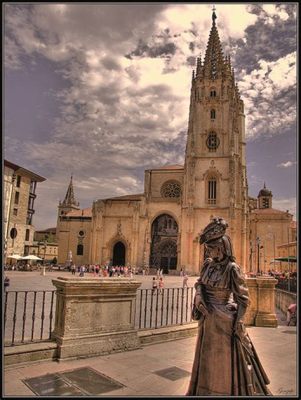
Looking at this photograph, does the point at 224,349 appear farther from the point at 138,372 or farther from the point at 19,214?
the point at 19,214

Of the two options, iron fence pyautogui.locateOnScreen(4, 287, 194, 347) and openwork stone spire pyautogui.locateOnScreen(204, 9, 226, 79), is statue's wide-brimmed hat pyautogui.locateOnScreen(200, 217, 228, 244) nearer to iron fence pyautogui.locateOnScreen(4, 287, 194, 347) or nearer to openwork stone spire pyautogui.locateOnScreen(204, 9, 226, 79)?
iron fence pyautogui.locateOnScreen(4, 287, 194, 347)

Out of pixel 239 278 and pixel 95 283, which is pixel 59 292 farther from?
pixel 239 278

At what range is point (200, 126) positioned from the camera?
1850 inches

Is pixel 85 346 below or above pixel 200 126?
below

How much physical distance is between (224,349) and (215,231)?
1.11 metres

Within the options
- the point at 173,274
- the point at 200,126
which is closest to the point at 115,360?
the point at 173,274

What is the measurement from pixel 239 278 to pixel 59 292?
3.21 m

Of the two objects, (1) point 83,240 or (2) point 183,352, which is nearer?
(2) point 183,352

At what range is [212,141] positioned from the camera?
46719mm

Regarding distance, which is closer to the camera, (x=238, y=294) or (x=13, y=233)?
(x=238, y=294)

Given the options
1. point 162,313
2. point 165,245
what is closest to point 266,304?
point 162,313

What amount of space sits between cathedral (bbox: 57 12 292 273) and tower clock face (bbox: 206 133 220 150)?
14cm

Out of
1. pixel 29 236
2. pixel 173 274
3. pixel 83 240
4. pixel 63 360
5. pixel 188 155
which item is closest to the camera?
pixel 63 360

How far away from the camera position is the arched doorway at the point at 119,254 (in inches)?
1897
